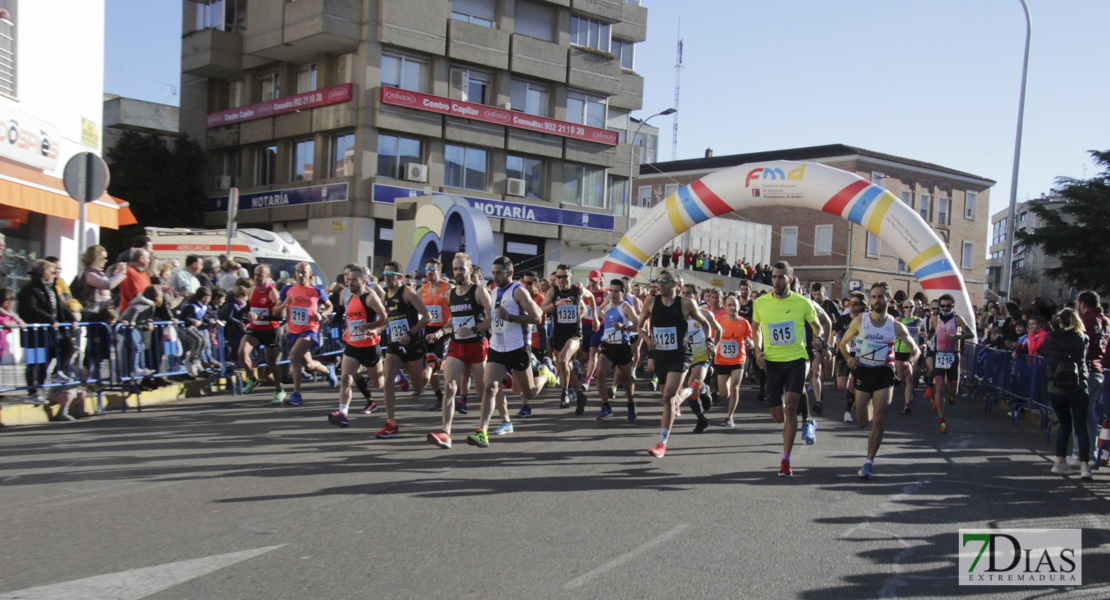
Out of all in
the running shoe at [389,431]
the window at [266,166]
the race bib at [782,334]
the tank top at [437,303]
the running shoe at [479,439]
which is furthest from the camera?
the window at [266,166]

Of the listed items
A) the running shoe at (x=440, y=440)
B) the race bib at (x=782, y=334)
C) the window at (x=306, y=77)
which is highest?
the window at (x=306, y=77)

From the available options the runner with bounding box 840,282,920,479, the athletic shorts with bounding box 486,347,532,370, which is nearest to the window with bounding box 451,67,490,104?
the athletic shorts with bounding box 486,347,532,370

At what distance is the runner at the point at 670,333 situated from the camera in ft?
30.7

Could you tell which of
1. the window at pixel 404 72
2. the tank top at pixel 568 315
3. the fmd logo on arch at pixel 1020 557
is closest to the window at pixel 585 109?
the window at pixel 404 72

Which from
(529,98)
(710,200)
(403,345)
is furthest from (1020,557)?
(529,98)

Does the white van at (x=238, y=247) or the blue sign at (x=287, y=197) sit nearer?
the white van at (x=238, y=247)

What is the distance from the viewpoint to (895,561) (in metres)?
5.44

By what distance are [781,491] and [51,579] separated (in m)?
5.36

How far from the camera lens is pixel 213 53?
114 feet

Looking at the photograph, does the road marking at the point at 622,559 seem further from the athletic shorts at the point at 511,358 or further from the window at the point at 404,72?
the window at the point at 404,72

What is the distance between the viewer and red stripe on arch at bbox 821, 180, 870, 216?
17391mm

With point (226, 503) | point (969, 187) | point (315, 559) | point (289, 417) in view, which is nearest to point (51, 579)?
point (315, 559)

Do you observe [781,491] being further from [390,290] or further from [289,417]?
[390,290]

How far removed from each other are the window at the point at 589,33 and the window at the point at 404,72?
7.44 meters
